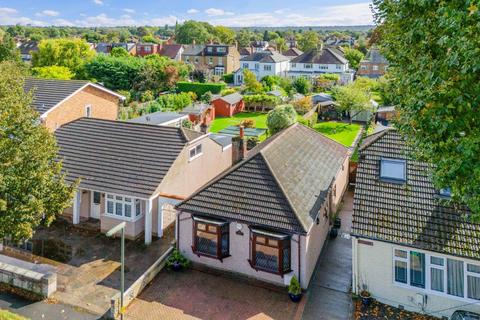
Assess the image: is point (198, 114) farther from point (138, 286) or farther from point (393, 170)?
point (138, 286)

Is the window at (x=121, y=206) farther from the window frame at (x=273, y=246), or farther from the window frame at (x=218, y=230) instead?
the window frame at (x=273, y=246)

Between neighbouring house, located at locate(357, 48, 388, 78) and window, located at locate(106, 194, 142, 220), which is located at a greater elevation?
neighbouring house, located at locate(357, 48, 388, 78)

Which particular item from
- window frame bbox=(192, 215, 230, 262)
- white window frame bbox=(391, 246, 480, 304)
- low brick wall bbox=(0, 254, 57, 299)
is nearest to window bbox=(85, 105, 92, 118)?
low brick wall bbox=(0, 254, 57, 299)

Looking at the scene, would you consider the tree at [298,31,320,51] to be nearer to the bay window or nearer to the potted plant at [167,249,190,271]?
the potted plant at [167,249,190,271]

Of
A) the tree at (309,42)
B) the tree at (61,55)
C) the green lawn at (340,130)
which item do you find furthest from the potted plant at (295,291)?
the tree at (309,42)

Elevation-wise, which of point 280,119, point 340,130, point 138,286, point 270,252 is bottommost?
point 138,286

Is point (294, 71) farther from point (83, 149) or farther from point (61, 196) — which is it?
point (61, 196)

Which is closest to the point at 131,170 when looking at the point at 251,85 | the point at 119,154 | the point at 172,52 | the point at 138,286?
the point at 119,154
